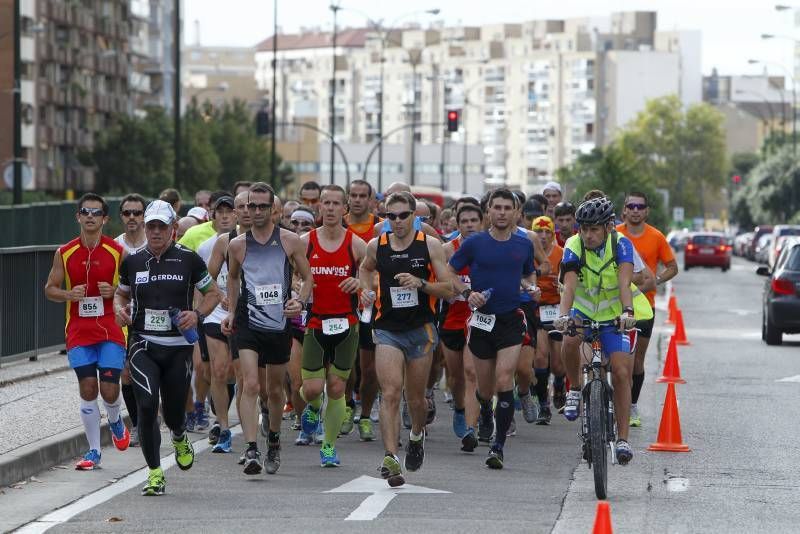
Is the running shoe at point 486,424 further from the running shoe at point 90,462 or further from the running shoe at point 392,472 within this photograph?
the running shoe at point 90,462

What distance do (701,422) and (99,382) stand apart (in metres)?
5.68

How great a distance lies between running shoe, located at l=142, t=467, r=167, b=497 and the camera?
11.6 metres

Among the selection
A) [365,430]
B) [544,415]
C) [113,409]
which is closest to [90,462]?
[113,409]

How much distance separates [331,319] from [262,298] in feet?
2.49

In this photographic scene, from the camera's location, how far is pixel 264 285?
12.5m

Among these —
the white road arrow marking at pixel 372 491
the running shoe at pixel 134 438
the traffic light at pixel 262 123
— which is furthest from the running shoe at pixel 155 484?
the traffic light at pixel 262 123

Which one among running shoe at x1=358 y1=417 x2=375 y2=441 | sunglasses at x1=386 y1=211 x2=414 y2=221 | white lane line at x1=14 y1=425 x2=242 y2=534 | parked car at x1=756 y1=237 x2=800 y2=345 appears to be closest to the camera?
white lane line at x1=14 y1=425 x2=242 y2=534

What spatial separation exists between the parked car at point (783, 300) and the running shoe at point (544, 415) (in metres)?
12.1

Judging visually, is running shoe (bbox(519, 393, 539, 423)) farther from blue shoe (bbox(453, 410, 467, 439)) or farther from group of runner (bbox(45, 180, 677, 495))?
group of runner (bbox(45, 180, 677, 495))

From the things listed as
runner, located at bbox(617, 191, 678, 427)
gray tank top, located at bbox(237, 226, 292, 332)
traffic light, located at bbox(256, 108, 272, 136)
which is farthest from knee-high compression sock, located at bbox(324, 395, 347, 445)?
traffic light, located at bbox(256, 108, 272, 136)

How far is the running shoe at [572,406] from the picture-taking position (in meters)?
12.2

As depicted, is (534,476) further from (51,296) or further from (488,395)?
(51,296)

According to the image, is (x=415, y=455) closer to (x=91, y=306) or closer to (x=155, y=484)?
(x=155, y=484)

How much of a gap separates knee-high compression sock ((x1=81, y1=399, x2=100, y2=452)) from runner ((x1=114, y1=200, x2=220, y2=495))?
3.51ft
